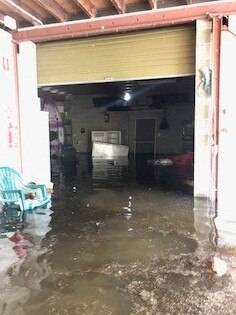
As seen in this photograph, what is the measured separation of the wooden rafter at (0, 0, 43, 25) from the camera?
18.9 ft

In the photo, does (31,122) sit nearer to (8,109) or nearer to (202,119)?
(8,109)

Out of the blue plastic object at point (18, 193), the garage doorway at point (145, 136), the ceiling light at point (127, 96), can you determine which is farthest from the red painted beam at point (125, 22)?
the garage doorway at point (145, 136)

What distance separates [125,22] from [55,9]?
1344 millimetres

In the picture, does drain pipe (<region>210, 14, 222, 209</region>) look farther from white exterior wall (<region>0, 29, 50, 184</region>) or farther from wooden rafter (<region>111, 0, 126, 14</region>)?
white exterior wall (<region>0, 29, 50, 184</region>)

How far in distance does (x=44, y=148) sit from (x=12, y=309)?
5232 mm

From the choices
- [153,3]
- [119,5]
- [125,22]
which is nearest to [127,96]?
[125,22]

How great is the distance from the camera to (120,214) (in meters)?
5.16

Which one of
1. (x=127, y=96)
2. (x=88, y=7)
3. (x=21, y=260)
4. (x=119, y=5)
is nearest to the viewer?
(x=21, y=260)

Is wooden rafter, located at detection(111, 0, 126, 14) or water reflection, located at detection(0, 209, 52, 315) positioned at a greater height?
wooden rafter, located at detection(111, 0, 126, 14)

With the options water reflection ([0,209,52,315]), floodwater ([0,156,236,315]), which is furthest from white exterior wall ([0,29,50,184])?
water reflection ([0,209,52,315])

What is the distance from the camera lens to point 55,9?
6102 mm

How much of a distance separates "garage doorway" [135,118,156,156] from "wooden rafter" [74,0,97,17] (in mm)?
10826

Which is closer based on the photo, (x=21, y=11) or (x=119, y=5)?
(x=119, y=5)

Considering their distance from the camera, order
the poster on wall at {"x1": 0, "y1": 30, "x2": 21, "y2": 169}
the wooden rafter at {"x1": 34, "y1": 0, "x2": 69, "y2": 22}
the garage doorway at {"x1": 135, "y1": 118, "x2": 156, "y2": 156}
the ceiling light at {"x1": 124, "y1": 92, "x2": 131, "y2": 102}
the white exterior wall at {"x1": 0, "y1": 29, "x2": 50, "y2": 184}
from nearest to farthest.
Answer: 1. the wooden rafter at {"x1": 34, "y1": 0, "x2": 69, "y2": 22}
2. the poster on wall at {"x1": 0, "y1": 30, "x2": 21, "y2": 169}
3. the white exterior wall at {"x1": 0, "y1": 29, "x2": 50, "y2": 184}
4. the ceiling light at {"x1": 124, "y1": 92, "x2": 131, "y2": 102}
5. the garage doorway at {"x1": 135, "y1": 118, "x2": 156, "y2": 156}
